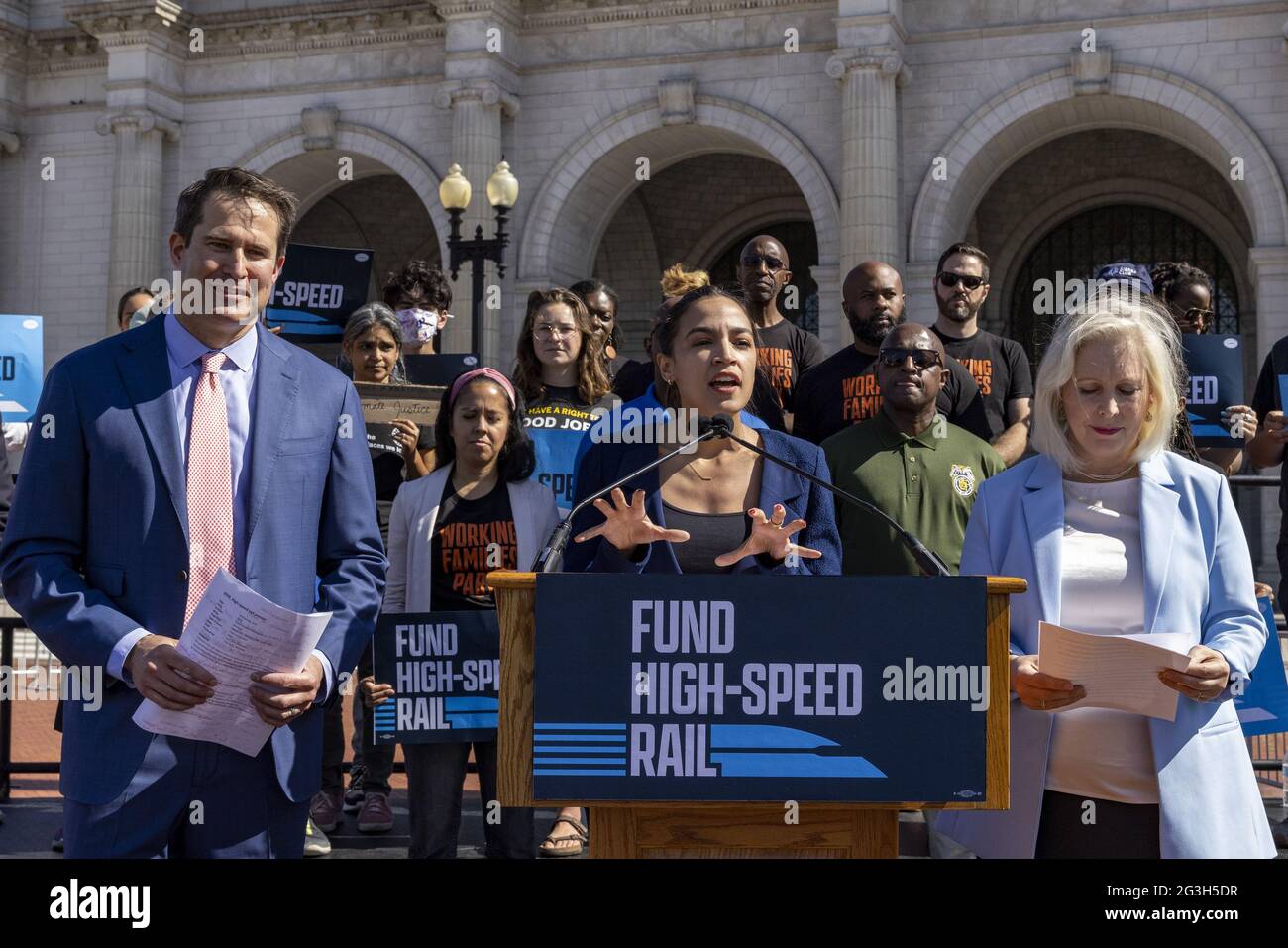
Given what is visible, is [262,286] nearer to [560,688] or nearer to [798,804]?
[560,688]

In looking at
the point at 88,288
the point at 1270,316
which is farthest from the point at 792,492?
the point at 88,288

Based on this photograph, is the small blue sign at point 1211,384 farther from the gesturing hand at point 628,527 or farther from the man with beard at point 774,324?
the gesturing hand at point 628,527

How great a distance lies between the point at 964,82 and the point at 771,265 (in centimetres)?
1289

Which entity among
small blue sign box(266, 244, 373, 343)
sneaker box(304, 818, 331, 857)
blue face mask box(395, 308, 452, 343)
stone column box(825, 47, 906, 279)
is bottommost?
sneaker box(304, 818, 331, 857)

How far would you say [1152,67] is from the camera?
18391 millimetres

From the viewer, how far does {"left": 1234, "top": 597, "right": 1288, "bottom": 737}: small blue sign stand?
4559mm

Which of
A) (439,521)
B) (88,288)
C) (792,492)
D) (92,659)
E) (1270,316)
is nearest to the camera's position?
(92,659)

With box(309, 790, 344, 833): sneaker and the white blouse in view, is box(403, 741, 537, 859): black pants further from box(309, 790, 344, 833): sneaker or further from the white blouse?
the white blouse

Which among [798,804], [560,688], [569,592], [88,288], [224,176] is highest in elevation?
[88,288]

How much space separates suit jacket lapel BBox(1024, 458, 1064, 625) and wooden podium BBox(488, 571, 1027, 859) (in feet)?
2.06

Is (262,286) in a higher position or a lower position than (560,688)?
higher

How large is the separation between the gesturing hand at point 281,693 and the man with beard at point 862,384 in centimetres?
359

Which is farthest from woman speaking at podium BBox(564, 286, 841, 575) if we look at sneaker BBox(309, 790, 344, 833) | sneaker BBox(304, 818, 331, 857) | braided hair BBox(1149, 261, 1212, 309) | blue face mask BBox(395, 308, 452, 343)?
blue face mask BBox(395, 308, 452, 343)

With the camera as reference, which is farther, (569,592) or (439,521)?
(439,521)
